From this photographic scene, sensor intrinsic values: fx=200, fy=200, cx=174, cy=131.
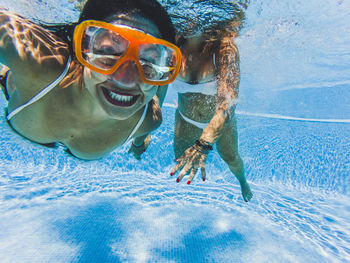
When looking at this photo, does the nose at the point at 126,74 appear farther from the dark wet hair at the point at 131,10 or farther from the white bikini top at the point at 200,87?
the white bikini top at the point at 200,87

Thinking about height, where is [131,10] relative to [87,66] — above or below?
above

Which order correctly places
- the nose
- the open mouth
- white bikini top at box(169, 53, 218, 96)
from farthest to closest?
1. white bikini top at box(169, 53, 218, 96)
2. the open mouth
3. the nose

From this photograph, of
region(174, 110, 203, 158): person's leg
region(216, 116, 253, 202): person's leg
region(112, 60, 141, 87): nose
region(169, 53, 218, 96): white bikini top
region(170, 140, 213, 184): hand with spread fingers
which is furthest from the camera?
region(174, 110, 203, 158): person's leg

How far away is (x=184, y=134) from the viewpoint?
398 cm

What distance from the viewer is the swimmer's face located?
1.66 metres

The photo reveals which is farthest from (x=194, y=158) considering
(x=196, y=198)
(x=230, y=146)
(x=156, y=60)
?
(x=196, y=198)

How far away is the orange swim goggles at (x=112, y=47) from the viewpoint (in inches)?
64.6

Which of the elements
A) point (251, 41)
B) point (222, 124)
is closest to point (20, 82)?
point (222, 124)

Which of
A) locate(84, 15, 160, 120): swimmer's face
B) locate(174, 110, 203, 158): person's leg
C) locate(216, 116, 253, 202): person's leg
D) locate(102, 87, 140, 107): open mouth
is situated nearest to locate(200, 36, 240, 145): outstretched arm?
locate(84, 15, 160, 120): swimmer's face

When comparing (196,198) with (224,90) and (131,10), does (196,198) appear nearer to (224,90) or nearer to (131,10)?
(224,90)

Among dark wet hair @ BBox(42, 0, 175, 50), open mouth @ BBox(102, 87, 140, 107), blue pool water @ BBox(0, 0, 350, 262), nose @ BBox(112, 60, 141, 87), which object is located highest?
dark wet hair @ BBox(42, 0, 175, 50)

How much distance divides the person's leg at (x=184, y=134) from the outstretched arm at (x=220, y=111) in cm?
134

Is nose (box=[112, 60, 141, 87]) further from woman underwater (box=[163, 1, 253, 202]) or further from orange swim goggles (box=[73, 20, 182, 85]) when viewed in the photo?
woman underwater (box=[163, 1, 253, 202])

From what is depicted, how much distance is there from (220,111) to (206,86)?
809 millimetres
